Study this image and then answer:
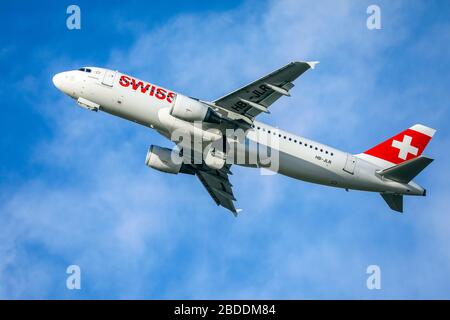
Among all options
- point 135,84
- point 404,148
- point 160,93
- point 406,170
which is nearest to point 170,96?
point 160,93

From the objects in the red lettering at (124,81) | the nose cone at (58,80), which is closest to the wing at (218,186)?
the red lettering at (124,81)

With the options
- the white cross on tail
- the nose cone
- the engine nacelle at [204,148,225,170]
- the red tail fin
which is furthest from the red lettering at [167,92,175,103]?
the white cross on tail

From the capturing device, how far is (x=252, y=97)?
5531 centimetres

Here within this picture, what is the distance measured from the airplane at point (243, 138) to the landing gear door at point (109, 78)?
0.25 ft

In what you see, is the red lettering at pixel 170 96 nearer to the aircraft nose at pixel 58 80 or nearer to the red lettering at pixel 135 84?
the red lettering at pixel 135 84

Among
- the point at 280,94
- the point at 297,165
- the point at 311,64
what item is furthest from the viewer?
the point at 297,165

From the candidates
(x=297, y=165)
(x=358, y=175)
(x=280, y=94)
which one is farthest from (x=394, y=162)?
(x=280, y=94)

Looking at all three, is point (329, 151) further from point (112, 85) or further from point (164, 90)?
point (112, 85)

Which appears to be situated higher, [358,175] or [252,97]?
[252,97]

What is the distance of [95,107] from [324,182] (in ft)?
63.1

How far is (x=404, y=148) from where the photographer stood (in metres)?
61.1

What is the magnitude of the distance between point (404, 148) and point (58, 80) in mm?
28761

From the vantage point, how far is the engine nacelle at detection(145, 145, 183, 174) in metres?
60.6

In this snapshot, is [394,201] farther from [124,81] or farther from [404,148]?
[124,81]
